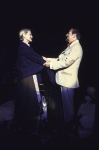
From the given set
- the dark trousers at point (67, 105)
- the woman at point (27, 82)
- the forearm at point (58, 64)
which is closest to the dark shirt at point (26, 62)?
the woman at point (27, 82)

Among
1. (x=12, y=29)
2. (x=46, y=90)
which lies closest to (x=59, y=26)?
(x=12, y=29)

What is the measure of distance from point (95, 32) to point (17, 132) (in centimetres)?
298

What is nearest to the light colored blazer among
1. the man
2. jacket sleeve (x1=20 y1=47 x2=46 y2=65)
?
the man

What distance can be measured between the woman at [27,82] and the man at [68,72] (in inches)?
11.7

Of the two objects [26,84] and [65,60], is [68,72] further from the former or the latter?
[26,84]

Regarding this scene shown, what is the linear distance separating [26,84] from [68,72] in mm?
988

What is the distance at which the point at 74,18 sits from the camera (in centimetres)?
345

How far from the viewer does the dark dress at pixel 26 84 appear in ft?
9.49

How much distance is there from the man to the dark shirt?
0.80ft

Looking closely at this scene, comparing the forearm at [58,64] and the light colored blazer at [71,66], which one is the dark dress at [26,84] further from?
the light colored blazer at [71,66]

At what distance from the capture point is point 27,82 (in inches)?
116

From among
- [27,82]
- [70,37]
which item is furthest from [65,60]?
[27,82]

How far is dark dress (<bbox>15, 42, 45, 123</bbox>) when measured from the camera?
2.89 metres

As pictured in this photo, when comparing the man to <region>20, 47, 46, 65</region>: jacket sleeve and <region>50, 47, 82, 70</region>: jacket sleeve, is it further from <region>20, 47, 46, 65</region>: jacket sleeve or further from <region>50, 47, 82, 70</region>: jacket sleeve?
<region>20, 47, 46, 65</region>: jacket sleeve
